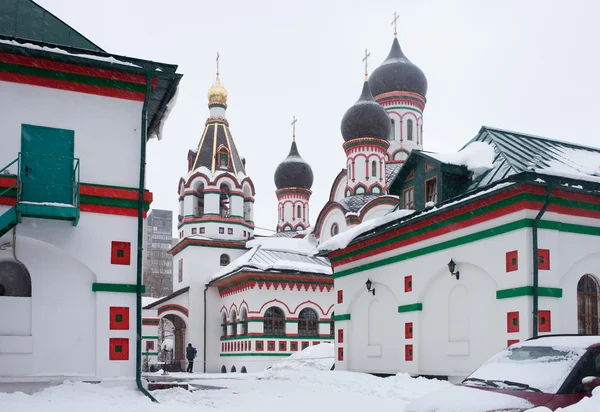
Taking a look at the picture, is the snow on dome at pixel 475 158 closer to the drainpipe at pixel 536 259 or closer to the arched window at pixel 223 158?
the drainpipe at pixel 536 259

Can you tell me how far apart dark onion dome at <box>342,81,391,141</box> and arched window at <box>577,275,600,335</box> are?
58.1 feet

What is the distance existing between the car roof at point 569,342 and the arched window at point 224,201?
2806cm

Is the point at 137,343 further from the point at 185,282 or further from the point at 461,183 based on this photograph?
the point at 185,282

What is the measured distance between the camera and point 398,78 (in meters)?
36.0

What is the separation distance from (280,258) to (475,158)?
16.8 m

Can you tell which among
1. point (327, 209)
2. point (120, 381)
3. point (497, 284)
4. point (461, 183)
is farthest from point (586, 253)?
point (327, 209)

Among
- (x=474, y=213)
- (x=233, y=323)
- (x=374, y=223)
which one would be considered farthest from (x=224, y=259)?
(x=474, y=213)

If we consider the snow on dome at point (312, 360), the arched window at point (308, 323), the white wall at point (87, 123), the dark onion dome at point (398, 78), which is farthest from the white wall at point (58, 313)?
the dark onion dome at point (398, 78)

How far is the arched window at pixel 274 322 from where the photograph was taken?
97.7 ft

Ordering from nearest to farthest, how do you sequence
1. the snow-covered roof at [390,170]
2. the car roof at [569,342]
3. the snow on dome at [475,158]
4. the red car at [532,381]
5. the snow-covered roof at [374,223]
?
the red car at [532,381], the car roof at [569,342], the snow-covered roof at [374,223], the snow on dome at [475,158], the snow-covered roof at [390,170]

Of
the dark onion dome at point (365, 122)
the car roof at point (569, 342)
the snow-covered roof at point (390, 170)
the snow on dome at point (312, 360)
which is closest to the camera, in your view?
the car roof at point (569, 342)

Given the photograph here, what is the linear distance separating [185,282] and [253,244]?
153 inches

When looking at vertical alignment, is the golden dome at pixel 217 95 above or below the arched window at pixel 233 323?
above

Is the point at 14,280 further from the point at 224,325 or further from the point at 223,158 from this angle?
the point at 223,158
